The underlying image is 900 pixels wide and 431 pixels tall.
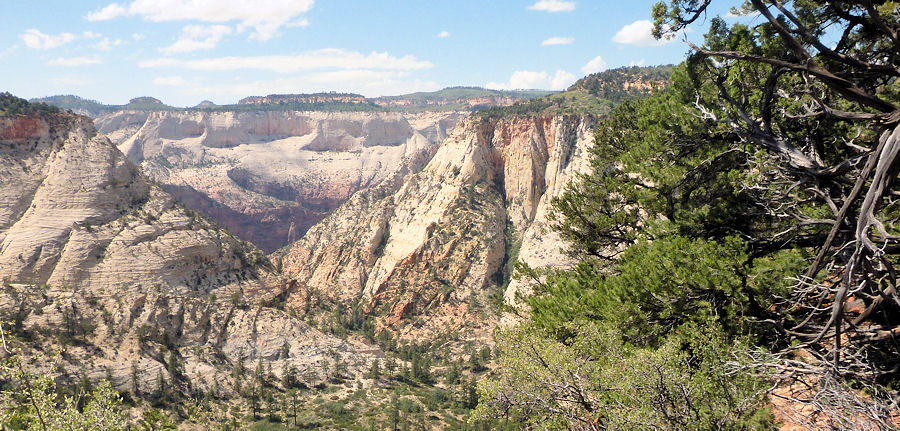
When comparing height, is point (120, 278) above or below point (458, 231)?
above

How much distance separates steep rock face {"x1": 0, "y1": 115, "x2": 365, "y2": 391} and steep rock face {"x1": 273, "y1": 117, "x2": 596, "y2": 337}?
73.0ft

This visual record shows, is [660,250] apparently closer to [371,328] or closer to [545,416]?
[545,416]

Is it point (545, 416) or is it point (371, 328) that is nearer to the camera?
point (545, 416)

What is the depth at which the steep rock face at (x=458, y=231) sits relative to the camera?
81.5 meters

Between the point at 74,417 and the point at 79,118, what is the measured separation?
77473 mm

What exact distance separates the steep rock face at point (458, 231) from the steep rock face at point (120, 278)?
73.0 ft

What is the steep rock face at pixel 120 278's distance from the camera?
46.6 metres

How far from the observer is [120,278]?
53.1 m

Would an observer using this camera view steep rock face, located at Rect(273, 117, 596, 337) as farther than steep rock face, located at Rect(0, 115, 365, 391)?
Yes

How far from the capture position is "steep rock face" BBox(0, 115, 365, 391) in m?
46.6

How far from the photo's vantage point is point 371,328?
7988 cm

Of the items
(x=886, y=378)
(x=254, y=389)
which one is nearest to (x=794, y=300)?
(x=886, y=378)

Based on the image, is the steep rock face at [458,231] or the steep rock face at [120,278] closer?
the steep rock face at [120,278]

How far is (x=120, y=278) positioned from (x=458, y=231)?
52265 millimetres
